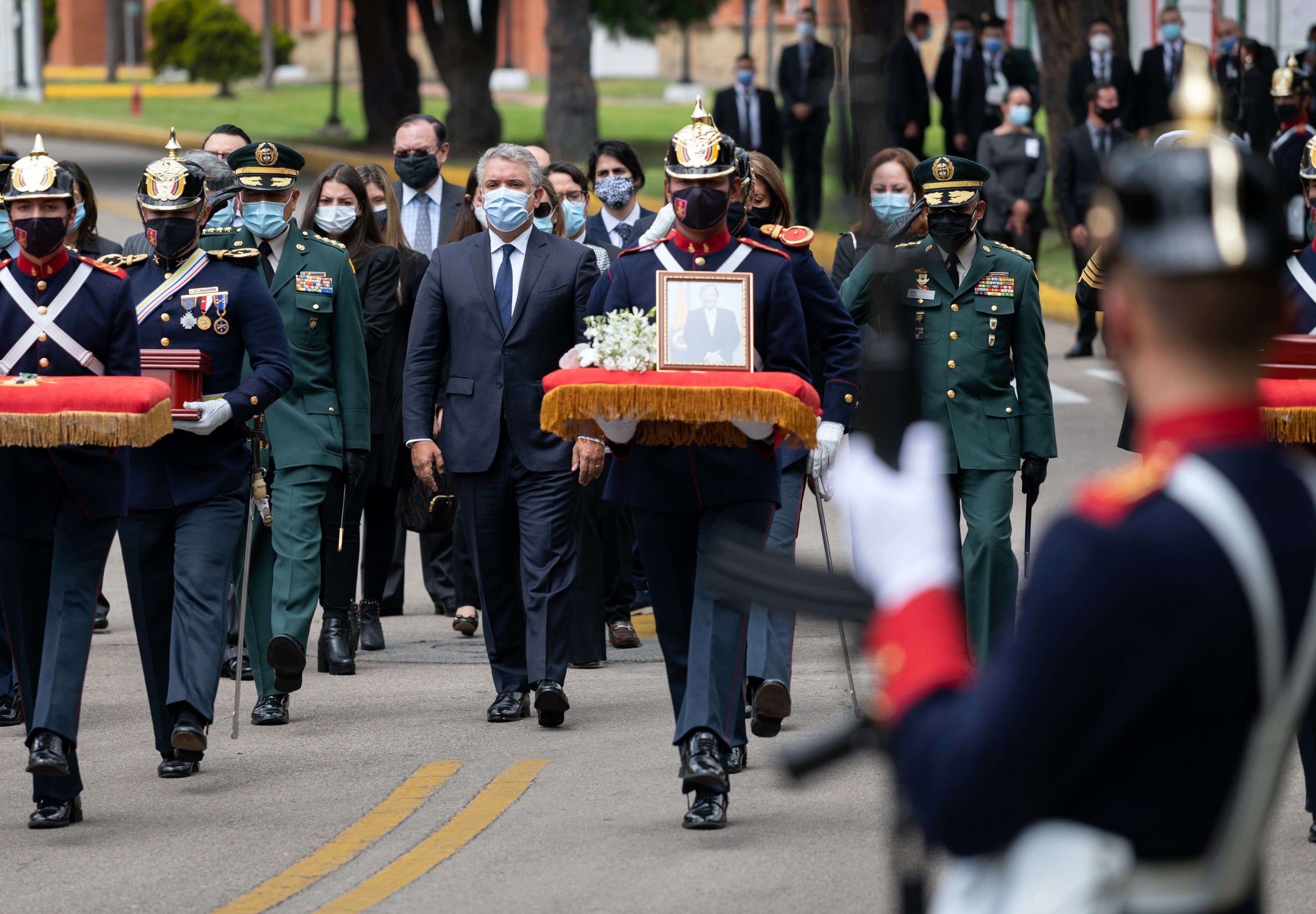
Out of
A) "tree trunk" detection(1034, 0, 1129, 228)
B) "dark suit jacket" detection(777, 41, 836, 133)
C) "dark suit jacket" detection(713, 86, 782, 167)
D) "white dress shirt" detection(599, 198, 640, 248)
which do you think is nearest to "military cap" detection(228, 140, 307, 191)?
"white dress shirt" detection(599, 198, 640, 248)

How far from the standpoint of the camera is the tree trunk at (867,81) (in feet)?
7.80

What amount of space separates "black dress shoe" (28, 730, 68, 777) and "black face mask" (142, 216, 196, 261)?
2011 millimetres

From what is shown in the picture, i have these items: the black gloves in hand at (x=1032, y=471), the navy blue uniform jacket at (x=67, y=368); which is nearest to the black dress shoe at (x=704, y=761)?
the navy blue uniform jacket at (x=67, y=368)

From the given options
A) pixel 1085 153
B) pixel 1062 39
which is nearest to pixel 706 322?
pixel 1085 153

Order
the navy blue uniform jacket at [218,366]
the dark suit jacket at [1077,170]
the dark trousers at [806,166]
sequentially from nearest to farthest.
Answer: the navy blue uniform jacket at [218,366], the dark suit jacket at [1077,170], the dark trousers at [806,166]

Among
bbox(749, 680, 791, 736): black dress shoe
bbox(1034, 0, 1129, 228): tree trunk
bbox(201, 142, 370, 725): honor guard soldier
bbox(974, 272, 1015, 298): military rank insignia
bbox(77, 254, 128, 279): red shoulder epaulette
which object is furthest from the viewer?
bbox(1034, 0, 1129, 228): tree trunk

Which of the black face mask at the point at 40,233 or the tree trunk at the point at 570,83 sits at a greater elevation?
the tree trunk at the point at 570,83

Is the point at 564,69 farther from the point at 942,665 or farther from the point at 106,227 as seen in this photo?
the point at 942,665

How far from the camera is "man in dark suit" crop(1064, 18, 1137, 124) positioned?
20.9m

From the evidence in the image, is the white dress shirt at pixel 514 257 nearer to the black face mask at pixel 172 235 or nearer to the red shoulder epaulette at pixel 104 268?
the black face mask at pixel 172 235

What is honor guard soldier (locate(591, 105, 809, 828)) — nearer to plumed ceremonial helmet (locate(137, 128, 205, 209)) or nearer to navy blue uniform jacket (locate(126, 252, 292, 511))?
navy blue uniform jacket (locate(126, 252, 292, 511))

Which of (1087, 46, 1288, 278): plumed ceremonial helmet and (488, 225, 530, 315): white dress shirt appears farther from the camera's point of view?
(488, 225, 530, 315): white dress shirt

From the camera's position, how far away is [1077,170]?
19031 mm

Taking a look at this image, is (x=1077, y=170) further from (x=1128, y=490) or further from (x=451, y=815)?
(x=1128, y=490)
